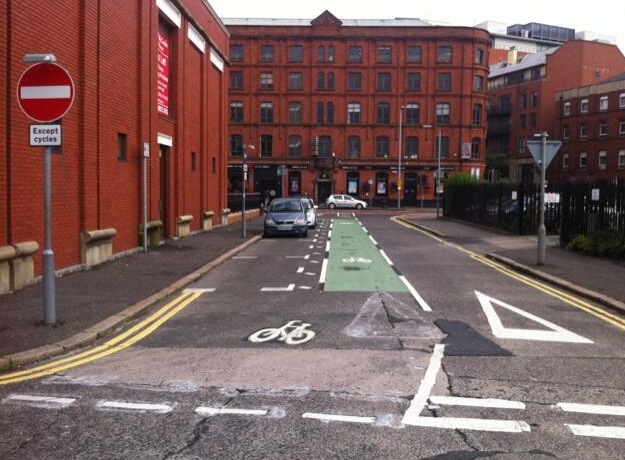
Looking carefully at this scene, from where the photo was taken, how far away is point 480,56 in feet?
245

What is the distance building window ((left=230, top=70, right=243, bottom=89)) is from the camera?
73625 millimetres

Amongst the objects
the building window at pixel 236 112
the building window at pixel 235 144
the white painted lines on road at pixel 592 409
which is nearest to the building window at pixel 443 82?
the building window at pixel 236 112

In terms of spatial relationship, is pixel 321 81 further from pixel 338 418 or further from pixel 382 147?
pixel 338 418

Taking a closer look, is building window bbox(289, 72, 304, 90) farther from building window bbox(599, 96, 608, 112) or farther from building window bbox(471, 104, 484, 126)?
building window bbox(599, 96, 608, 112)

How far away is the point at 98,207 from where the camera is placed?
49.8 ft

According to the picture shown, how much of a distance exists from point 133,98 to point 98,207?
4162 mm

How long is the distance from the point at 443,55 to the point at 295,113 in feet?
59.1

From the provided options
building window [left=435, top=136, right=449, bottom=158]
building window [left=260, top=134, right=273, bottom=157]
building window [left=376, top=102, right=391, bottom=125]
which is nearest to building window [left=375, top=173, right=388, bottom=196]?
building window [left=376, top=102, right=391, bottom=125]

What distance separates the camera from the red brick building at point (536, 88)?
8194 centimetres

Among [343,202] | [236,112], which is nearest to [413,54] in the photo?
[343,202]

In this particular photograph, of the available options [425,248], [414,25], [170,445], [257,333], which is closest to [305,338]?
[257,333]

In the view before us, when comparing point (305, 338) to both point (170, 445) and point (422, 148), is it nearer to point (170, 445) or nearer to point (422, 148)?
point (170, 445)

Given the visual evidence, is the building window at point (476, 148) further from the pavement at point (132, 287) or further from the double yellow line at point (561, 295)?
the double yellow line at point (561, 295)

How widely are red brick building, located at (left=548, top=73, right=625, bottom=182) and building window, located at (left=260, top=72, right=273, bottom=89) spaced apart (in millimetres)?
35207
